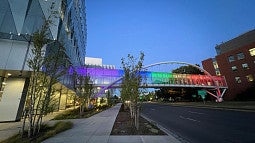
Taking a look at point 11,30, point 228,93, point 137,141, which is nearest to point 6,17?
point 11,30

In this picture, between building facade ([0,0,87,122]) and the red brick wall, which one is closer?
building facade ([0,0,87,122])

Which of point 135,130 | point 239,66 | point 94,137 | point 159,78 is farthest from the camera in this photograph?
point 159,78

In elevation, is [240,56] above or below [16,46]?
above

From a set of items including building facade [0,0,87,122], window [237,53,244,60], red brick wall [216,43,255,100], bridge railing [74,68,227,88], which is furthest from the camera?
bridge railing [74,68,227,88]

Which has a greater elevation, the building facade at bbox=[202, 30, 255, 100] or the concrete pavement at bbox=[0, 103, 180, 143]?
the building facade at bbox=[202, 30, 255, 100]

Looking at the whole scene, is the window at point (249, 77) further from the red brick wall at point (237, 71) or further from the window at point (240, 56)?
the window at point (240, 56)

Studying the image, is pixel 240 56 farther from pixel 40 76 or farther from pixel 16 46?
pixel 16 46

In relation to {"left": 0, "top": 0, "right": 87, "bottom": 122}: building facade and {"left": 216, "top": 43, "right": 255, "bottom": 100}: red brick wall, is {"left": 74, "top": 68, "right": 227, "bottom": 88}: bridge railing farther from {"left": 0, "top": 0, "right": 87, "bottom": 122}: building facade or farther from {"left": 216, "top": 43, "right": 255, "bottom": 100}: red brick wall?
{"left": 0, "top": 0, "right": 87, "bottom": 122}: building facade

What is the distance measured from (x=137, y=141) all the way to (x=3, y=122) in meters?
15.1

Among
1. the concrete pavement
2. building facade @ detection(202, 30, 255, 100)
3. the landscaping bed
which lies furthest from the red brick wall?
the concrete pavement

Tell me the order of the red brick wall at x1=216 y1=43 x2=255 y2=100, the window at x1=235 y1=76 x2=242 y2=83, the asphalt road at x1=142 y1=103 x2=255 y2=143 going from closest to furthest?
the asphalt road at x1=142 y1=103 x2=255 y2=143, the red brick wall at x1=216 y1=43 x2=255 y2=100, the window at x1=235 y1=76 x2=242 y2=83

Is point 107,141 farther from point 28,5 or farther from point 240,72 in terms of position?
point 240,72

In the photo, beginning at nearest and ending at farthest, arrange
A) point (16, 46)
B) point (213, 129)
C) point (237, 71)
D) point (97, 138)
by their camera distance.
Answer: point (97, 138) → point (213, 129) → point (16, 46) → point (237, 71)

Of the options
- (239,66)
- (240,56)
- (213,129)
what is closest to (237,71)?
(239,66)
